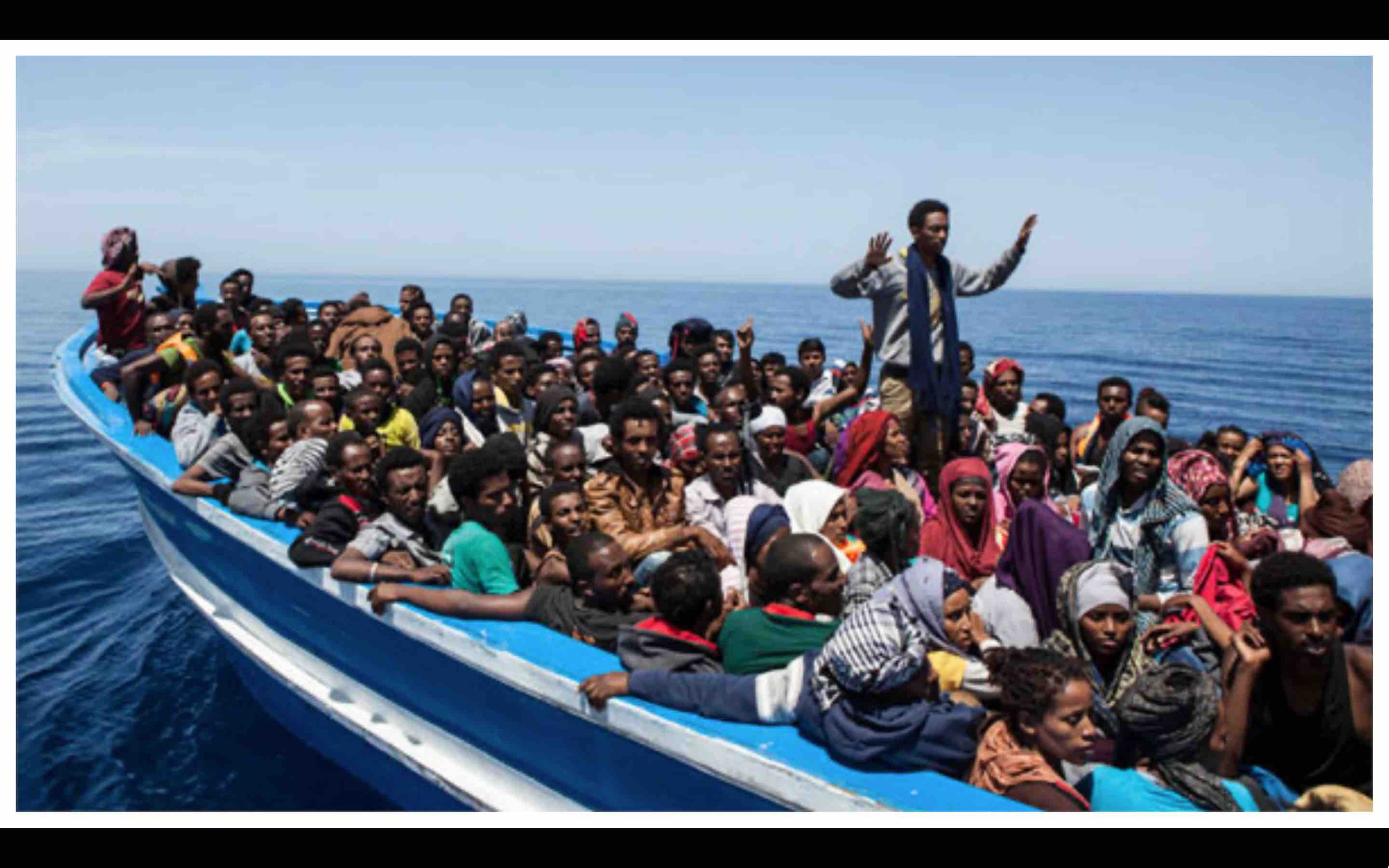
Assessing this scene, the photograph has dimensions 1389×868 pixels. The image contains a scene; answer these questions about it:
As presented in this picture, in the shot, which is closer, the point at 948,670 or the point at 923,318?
the point at 948,670

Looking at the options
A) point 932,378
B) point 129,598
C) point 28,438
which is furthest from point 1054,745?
point 28,438

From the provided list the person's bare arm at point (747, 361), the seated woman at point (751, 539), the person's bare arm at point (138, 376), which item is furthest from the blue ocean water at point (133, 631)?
the person's bare arm at point (747, 361)

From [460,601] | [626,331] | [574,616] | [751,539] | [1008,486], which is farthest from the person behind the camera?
[626,331]

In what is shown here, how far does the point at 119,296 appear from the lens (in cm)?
729

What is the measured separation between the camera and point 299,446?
13.6ft

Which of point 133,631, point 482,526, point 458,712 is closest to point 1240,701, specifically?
point 482,526

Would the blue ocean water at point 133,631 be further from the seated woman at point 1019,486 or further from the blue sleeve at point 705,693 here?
the seated woman at point 1019,486

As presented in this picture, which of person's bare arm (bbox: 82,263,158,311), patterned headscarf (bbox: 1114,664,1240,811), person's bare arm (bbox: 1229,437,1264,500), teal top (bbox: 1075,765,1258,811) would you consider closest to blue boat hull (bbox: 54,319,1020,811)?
teal top (bbox: 1075,765,1258,811)

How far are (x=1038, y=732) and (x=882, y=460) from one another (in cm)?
197

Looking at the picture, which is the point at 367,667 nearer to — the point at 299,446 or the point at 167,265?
the point at 299,446

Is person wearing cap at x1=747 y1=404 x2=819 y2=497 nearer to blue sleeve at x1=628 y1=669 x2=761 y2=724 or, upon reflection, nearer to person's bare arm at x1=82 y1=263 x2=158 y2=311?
blue sleeve at x1=628 y1=669 x2=761 y2=724

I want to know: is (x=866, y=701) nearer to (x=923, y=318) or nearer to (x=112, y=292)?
(x=923, y=318)

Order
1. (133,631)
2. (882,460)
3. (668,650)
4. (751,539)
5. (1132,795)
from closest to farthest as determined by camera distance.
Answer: (1132,795)
(668,650)
(751,539)
(882,460)
(133,631)

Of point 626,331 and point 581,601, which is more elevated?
point 626,331
